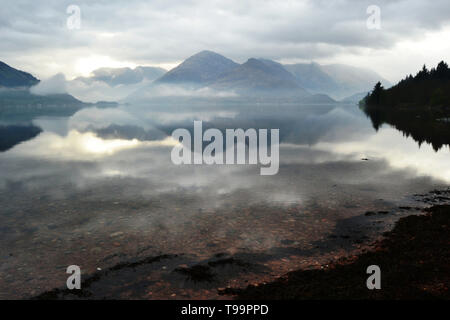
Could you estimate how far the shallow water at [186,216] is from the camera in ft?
52.3

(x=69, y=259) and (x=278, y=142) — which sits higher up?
(x=278, y=142)

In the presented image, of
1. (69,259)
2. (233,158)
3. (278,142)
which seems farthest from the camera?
(278,142)

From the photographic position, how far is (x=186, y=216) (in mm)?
23594

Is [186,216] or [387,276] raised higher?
[186,216]

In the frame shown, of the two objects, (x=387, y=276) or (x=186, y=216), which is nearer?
(x=387, y=276)

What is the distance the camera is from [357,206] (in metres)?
25.8

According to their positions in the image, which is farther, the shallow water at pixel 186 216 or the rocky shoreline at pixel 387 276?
the shallow water at pixel 186 216

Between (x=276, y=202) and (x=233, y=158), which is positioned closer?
(x=276, y=202)

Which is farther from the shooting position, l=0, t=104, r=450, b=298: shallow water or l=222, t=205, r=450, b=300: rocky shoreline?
l=0, t=104, r=450, b=298: shallow water

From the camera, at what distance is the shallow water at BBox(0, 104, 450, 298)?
16.0 meters

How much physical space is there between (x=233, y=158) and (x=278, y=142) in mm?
20357
